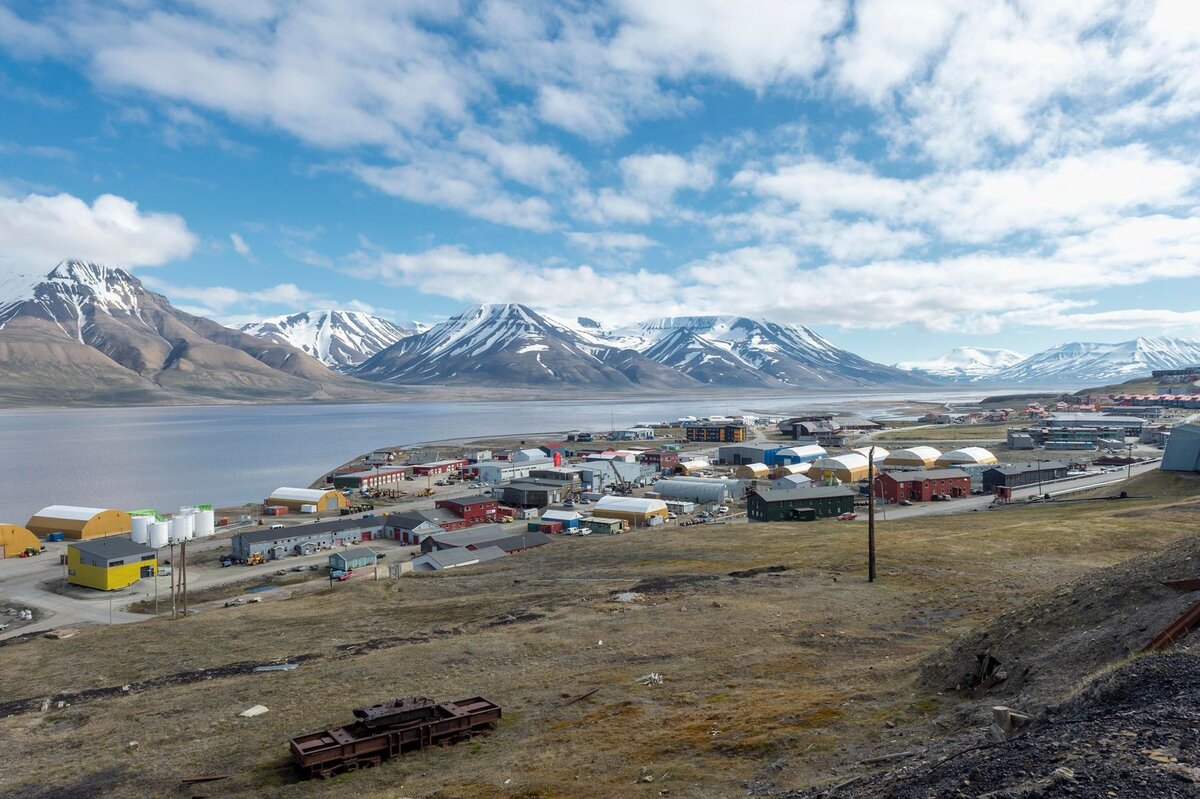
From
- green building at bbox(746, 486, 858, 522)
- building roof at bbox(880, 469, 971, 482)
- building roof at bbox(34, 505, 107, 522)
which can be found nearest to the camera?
green building at bbox(746, 486, 858, 522)

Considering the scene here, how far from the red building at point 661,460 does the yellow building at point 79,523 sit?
6769cm

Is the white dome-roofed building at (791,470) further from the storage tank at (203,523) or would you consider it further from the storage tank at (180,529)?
the storage tank at (180,529)

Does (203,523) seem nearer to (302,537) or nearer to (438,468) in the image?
(302,537)

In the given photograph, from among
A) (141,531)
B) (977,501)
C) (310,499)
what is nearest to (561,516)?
(141,531)

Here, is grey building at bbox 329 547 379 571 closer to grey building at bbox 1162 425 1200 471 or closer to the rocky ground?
the rocky ground

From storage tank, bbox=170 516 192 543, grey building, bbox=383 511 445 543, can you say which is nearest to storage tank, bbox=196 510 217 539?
storage tank, bbox=170 516 192 543

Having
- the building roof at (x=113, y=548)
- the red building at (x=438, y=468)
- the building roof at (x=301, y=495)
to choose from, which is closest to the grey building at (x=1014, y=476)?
the red building at (x=438, y=468)

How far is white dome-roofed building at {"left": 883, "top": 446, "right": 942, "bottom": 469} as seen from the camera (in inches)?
3573

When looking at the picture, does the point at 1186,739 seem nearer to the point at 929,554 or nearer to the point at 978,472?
the point at 929,554

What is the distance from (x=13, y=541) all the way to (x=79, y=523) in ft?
19.8

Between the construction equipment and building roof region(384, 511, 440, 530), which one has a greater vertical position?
the construction equipment

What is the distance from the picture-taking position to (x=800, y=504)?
61094 mm

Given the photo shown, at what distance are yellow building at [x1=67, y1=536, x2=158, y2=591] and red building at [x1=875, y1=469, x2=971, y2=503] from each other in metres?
61.9

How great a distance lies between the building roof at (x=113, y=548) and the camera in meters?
46.4
